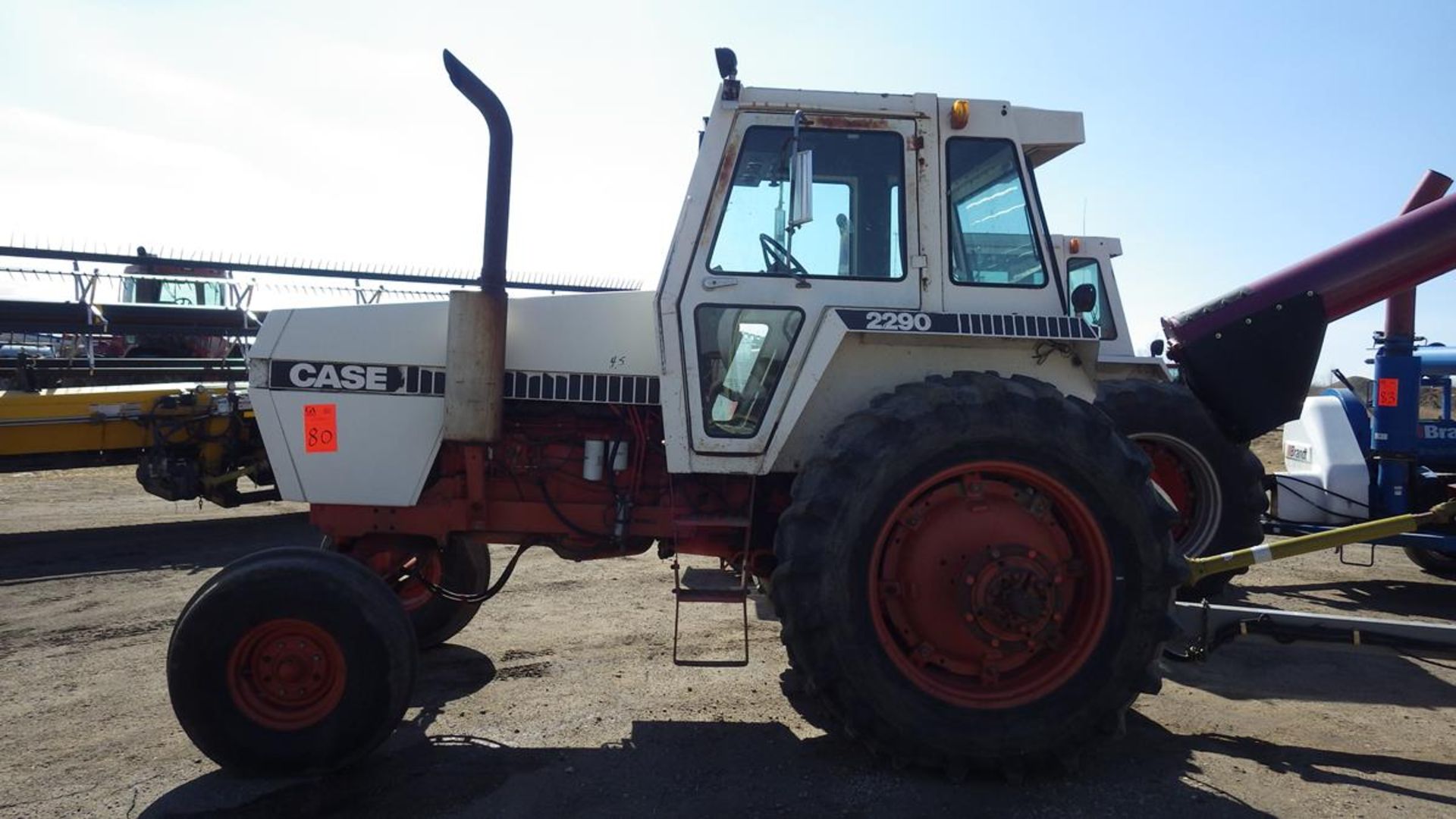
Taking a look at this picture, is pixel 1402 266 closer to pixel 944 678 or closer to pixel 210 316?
pixel 944 678

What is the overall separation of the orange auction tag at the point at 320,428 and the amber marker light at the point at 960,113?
300cm

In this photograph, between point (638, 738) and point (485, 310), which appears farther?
point (638, 738)

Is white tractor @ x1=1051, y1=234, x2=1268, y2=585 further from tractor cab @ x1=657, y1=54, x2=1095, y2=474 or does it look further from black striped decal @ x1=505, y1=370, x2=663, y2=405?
black striped decal @ x1=505, y1=370, x2=663, y2=405

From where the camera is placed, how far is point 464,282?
10.9 metres

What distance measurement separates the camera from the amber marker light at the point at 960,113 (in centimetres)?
383

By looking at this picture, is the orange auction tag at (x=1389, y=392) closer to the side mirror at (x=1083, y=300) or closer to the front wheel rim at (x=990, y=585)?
the side mirror at (x=1083, y=300)

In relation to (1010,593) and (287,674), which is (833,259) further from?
(287,674)

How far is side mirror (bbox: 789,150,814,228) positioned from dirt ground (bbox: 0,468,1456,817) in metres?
2.16

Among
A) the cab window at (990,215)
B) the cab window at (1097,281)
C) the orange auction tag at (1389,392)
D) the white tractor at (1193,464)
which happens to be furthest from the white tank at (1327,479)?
the cab window at (990,215)

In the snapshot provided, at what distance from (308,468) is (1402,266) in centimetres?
535

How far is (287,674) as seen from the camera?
3482 millimetres

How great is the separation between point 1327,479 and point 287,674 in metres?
7.46

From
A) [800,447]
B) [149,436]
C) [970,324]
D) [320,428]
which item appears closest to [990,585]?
[800,447]

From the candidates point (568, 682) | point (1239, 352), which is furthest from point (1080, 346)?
point (568, 682)
